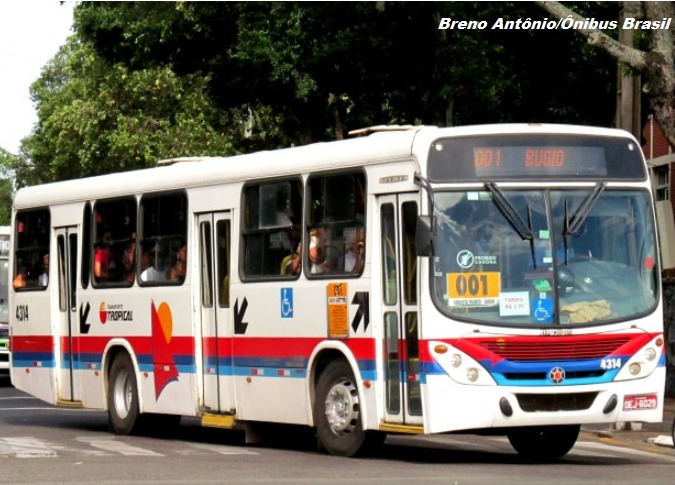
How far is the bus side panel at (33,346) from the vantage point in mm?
21984

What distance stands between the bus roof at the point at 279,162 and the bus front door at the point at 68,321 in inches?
22.4

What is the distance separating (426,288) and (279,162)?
3135mm

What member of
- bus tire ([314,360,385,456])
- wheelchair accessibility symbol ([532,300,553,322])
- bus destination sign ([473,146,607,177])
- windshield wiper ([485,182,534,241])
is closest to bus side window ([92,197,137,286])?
bus tire ([314,360,385,456])

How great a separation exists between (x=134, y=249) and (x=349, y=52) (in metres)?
10.9

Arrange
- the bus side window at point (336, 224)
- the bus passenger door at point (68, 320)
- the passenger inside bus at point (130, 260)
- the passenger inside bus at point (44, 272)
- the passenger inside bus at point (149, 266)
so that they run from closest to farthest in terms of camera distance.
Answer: the bus side window at point (336, 224) → the passenger inside bus at point (149, 266) → the passenger inside bus at point (130, 260) → the bus passenger door at point (68, 320) → the passenger inside bus at point (44, 272)

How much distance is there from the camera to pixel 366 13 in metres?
30.0

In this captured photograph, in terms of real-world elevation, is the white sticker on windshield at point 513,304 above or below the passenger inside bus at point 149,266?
below

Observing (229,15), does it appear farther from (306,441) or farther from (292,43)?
(306,441)

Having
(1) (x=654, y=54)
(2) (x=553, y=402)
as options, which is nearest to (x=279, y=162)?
(2) (x=553, y=402)

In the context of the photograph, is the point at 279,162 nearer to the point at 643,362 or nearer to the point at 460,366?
the point at 460,366

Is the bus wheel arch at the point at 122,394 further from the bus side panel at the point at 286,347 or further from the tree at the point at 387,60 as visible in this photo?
the tree at the point at 387,60

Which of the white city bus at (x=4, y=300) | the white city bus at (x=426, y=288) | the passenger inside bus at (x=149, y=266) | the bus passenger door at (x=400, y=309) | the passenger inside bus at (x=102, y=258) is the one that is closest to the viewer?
the white city bus at (x=426, y=288)

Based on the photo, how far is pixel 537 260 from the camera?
15117mm

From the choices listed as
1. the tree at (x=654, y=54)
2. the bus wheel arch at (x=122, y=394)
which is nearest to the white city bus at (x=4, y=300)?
the bus wheel arch at (x=122, y=394)
